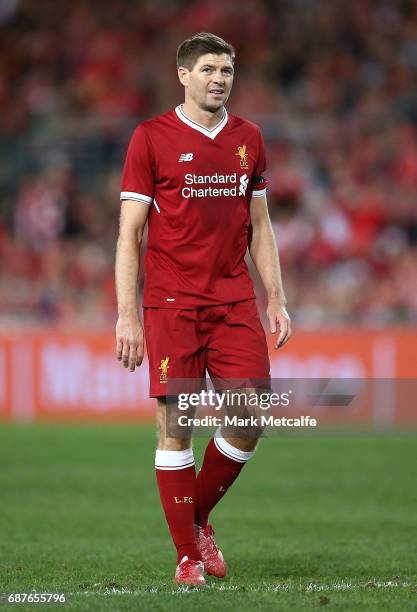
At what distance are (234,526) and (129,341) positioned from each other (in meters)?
2.88

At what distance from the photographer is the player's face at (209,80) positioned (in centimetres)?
585

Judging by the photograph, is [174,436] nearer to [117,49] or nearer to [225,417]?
[225,417]

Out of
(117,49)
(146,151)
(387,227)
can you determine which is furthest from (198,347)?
(117,49)

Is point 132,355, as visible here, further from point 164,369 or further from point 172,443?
point 172,443

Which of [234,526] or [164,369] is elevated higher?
[164,369]

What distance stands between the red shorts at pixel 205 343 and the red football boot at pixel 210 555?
768mm

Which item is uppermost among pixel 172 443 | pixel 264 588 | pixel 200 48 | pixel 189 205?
pixel 200 48

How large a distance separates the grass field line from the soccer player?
214 mm

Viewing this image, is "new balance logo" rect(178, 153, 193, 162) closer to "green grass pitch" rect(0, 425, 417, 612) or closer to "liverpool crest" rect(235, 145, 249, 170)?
"liverpool crest" rect(235, 145, 249, 170)

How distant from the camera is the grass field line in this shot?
5.45 m

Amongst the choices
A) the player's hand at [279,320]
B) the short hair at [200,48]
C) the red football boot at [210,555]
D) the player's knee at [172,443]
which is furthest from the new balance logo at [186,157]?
the red football boot at [210,555]

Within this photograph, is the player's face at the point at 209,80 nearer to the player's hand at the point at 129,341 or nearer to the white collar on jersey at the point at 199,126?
the white collar on jersey at the point at 199,126

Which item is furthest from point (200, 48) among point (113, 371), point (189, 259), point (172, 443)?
point (113, 371)

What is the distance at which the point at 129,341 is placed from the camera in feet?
19.0
